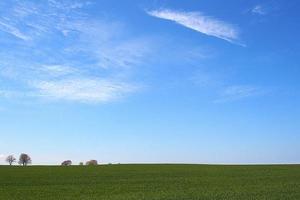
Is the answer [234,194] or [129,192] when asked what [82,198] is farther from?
[234,194]

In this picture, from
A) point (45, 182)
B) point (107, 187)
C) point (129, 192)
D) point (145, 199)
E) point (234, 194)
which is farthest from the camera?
point (45, 182)

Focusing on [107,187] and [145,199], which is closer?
[145,199]

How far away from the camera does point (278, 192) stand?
31375mm

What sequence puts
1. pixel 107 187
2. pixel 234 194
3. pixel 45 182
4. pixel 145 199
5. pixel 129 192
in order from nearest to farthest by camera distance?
pixel 145 199 → pixel 234 194 → pixel 129 192 → pixel 107 187 → pixel 45 182

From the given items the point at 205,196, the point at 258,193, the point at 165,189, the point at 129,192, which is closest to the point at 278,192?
the point at 258,193

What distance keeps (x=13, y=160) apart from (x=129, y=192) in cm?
12907

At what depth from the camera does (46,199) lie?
29.3m

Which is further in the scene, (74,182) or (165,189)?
(74,182)

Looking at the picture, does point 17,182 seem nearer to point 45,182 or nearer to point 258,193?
point 45,182

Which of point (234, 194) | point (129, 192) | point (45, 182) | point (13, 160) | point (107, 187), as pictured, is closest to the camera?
point (234, 194)

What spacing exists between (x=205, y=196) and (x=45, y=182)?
17.6 m

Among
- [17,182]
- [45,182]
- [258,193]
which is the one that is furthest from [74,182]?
[258,193]

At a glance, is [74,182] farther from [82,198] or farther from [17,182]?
[82,198]

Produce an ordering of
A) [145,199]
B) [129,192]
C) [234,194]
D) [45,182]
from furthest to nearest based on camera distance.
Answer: [45,182] → [129,192] → [234,194] → [145,199]
